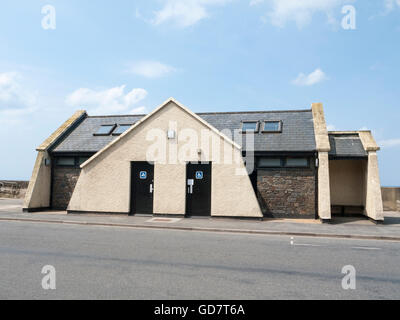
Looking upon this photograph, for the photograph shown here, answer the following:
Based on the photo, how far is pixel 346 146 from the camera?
655 inches

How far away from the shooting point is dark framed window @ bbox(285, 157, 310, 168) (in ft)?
52.7

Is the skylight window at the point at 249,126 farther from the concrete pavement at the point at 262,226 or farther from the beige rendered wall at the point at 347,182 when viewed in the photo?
the concrete pavement at the point at 262,226

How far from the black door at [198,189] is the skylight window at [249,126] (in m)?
3.79

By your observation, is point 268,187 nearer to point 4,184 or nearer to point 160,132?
point 160,132

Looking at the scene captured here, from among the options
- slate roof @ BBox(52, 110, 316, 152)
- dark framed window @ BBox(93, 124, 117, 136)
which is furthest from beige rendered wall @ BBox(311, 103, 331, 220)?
dark framed window @ BBox(93, 124, 117, 136)

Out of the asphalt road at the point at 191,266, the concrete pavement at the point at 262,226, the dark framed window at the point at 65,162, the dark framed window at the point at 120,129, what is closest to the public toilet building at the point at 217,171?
the concrete pavement at the point at 262,226

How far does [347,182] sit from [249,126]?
256 inches

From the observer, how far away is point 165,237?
10.7 meters

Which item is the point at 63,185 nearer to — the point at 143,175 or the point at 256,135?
the point at 143,175

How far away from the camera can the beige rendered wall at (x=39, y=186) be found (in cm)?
1770

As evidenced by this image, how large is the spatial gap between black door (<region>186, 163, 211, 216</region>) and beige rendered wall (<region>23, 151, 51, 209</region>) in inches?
347

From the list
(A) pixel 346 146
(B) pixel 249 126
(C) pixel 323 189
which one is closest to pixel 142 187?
(B) pixel 249 126

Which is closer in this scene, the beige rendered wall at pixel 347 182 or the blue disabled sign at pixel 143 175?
the blue disabled sign at pixel 143 175

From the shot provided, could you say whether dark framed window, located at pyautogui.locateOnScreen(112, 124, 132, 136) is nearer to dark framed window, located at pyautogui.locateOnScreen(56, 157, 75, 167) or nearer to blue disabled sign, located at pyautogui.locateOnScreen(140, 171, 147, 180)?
dark framed window, located at pyautogui.locateOnScreen(56, 157, 75, 167)
